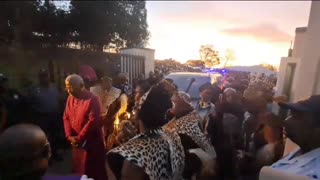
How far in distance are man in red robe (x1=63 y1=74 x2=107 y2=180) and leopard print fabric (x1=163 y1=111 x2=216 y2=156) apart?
3.95 feet

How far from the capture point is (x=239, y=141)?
13.5 ft

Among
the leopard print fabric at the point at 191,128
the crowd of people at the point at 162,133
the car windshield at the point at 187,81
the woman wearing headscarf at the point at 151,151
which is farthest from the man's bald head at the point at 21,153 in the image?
the car windshield at the point at 187,81

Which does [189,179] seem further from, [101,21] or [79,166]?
[101,21]

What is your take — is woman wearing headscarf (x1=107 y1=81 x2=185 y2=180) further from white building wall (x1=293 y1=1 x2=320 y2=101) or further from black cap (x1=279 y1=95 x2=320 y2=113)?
white building wall (x1=293 y1=1 x2=320 y2=101)

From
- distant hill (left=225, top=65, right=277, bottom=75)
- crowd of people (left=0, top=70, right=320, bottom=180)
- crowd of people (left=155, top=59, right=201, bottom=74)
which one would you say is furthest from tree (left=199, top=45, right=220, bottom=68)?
crowd of people (left=0, top=70, right=320, bottom=180)

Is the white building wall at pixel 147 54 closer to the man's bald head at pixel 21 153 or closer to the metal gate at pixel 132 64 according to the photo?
the metal gate at pixel 132 64

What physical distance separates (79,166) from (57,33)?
23.1 feet

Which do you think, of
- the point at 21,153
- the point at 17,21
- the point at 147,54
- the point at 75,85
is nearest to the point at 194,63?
the point at 147,54

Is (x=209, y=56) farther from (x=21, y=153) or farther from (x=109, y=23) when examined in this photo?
(x=21, y=153)

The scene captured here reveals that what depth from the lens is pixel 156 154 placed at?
2297mm

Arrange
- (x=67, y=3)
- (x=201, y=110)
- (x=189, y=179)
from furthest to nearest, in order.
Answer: (x=67, y=3) < (x=201, y=110) < (x=189, y=179)

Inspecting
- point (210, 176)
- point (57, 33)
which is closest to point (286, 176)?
point (210, 176)

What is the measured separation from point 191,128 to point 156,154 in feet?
3.33

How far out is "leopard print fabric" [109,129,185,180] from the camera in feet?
7.25
